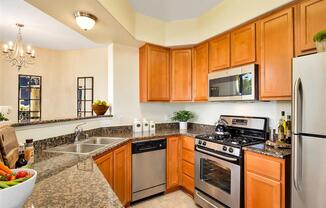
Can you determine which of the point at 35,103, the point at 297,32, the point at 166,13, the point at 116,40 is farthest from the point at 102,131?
the point at 35,103

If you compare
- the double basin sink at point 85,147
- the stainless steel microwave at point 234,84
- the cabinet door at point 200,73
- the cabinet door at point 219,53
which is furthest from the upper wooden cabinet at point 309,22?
the double basin sink at point 85,147

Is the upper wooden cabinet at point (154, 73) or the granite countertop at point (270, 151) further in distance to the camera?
the upper wooden cabinet at point (154, 73)

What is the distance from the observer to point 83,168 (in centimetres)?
136

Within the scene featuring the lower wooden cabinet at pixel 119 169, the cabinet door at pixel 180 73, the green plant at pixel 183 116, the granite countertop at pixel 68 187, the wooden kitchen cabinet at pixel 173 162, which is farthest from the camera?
the green plant at pixel 183 116

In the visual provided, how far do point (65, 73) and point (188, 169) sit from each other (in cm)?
420

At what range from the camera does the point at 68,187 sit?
1.03 metres

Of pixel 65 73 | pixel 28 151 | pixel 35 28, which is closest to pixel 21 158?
pixel 28 151

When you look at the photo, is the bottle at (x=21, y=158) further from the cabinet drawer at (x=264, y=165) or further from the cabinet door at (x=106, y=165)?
the cabinet drawer at (x=264, y=165)

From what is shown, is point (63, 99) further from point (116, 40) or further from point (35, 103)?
point (116, 40)

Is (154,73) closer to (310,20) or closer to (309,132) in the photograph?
(310,20)

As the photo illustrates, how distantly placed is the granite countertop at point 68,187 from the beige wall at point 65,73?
3.77m

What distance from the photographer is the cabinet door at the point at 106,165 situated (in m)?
1.88

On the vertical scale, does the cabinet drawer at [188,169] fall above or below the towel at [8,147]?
below

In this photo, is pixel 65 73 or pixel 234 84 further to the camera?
pixel 65 73
